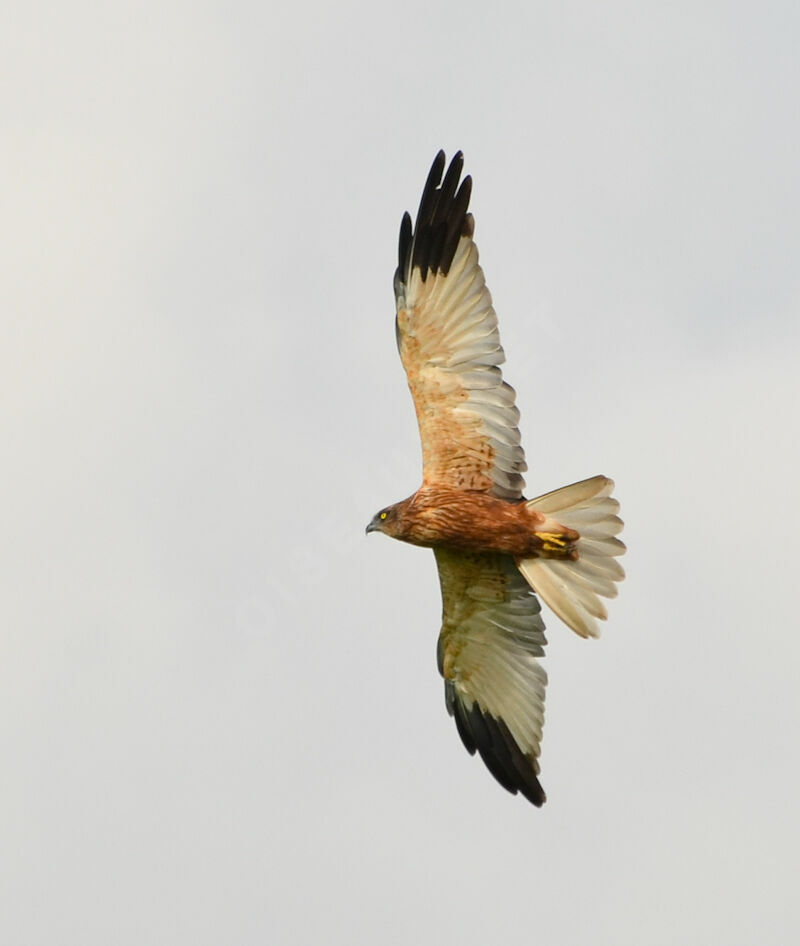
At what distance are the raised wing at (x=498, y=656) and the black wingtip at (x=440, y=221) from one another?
7.75 ft

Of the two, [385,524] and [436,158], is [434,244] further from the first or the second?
[385,524]

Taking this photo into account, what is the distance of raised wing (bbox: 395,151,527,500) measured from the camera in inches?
555

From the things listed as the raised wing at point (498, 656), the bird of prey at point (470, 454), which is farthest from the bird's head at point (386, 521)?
the raised wing at point (498, 656)

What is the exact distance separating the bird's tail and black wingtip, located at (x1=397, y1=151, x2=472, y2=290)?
2.04 metres

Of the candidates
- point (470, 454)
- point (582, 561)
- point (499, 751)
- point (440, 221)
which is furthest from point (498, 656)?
point (440, 221)

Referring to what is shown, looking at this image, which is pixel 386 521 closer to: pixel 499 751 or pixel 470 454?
pixel 470 454

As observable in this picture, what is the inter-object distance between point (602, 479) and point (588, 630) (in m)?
1.22

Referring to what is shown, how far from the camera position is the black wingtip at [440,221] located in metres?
14.2

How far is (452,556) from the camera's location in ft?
48.5

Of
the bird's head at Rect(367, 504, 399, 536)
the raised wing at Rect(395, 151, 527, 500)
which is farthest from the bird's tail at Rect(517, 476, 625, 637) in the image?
the bird's head at Rect(367, 504, 399, 536)

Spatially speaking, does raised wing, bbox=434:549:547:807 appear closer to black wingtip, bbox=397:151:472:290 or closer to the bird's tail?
the bird's tail

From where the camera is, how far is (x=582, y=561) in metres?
14.2

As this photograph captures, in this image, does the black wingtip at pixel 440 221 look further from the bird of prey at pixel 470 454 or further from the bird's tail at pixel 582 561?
the bird's tail at pixel 582 561

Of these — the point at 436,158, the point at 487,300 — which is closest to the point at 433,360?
the point at 487,300
